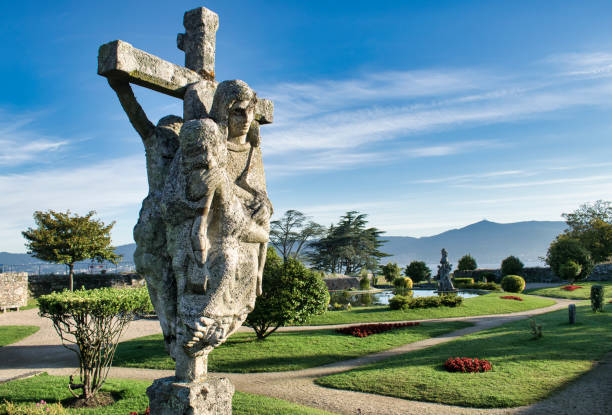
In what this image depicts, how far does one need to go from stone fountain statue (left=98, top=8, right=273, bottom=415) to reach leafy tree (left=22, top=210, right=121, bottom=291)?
950 inches

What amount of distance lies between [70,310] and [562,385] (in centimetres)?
956

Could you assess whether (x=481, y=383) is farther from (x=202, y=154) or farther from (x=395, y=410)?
(x=202, y=154)

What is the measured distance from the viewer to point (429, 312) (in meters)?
→ 18.8

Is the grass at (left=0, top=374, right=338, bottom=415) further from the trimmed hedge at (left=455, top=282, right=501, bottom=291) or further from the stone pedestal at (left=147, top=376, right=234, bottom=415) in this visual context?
the trimmed hedge at (left=455, top=282, right=501, bottom=291)

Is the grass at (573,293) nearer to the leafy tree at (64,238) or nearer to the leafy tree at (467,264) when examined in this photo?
the leafy tree at (467,264)

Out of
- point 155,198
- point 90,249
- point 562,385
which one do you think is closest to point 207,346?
point 155,198

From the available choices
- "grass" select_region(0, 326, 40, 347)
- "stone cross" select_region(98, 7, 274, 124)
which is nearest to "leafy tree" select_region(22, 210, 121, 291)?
"grass" select_region(0, 326, 40, 347)

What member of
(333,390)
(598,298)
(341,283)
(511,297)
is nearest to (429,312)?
(598,298)

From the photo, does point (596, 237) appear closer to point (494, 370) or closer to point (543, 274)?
point (543, 274)

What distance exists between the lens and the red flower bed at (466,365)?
9.32m

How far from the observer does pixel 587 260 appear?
31.8 meters

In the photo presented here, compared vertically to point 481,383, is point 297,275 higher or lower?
higher

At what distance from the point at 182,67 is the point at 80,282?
28.6 m

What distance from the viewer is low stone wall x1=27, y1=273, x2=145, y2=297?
2731 centimetres
